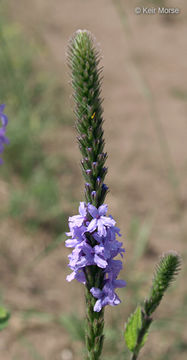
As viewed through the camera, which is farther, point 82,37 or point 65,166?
Answer: point 65,166

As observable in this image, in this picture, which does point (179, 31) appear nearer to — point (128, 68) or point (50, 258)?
point (128, 68)

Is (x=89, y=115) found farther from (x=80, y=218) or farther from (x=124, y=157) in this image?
(x=124, y=157)

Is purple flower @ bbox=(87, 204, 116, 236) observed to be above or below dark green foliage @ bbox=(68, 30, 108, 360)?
below

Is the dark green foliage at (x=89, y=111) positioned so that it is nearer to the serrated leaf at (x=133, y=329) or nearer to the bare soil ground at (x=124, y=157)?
the serrated leaf at (x=133, y=329)

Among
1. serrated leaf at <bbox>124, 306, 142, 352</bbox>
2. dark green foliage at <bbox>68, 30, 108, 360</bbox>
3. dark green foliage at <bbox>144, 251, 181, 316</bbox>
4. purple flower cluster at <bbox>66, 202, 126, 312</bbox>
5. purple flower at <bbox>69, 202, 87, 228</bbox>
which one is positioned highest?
dark green foliage at <bbox>68, 30, 108, 360</bbox>

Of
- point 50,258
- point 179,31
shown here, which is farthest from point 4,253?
point 179,31

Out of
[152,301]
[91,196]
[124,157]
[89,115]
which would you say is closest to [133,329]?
[152,301]

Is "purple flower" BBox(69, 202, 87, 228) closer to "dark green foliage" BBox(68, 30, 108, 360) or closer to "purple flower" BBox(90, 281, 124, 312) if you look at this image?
"dark green foliage" BBox(68, 30, 108, 360)

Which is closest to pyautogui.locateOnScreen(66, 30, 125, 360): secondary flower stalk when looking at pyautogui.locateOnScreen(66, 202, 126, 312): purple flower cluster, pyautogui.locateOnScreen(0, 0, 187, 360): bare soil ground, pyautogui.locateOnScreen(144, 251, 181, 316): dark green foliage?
pyautogui.locateOnScreen(66, 202, 126, 312): purple flower cluster
